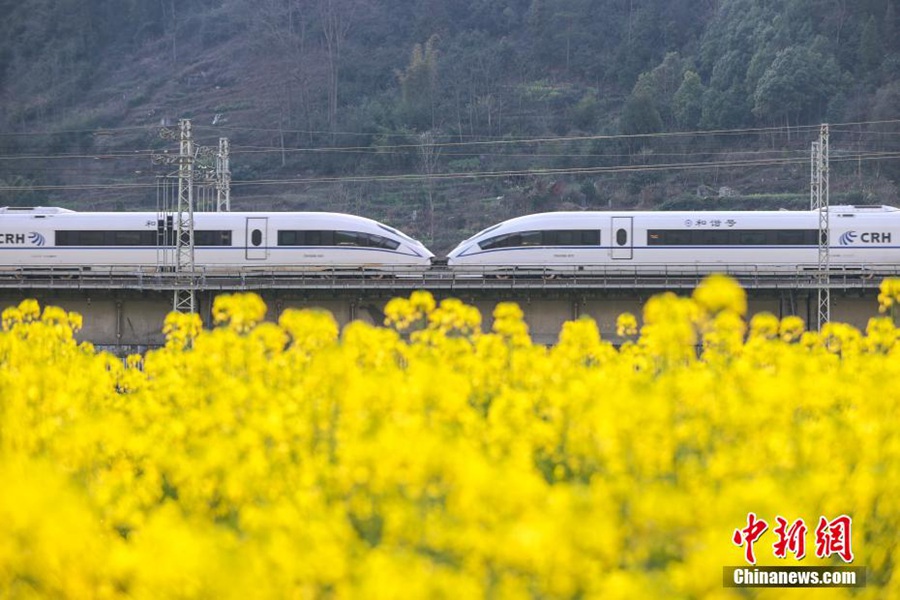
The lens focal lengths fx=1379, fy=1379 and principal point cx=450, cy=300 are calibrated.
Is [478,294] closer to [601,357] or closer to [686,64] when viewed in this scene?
[601,357]

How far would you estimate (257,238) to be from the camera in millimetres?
44250

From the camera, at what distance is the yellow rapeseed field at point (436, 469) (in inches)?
364

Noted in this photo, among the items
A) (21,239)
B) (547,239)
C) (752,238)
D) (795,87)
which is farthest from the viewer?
(795,87)

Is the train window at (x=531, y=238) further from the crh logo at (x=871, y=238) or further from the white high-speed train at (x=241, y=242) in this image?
the crh logo at (x=871, y=238)

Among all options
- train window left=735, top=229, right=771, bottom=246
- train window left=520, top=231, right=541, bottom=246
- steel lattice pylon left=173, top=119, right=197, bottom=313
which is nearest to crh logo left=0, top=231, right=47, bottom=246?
steel lattice pylon left=173, top=119, right=197, bottom=313

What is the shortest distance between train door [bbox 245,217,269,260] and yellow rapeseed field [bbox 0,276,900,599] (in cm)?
2630

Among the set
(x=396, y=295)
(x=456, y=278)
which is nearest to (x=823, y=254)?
(x=456, y=278)

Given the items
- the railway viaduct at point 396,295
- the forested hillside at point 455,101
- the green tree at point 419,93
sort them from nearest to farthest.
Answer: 1. the railway viaduct at point 396,295
2. the forested hillside at point 455,101
3. the green tree at point 419,93

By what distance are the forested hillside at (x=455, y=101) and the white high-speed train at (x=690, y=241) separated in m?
39.0

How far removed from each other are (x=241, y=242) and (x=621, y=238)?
12.2 metres

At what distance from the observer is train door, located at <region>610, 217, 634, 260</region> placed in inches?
1737

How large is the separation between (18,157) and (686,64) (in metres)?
50.0

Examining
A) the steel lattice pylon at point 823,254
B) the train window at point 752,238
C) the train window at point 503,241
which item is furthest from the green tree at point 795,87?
the train window at point 503,241

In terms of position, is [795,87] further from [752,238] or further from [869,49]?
[752,238]
